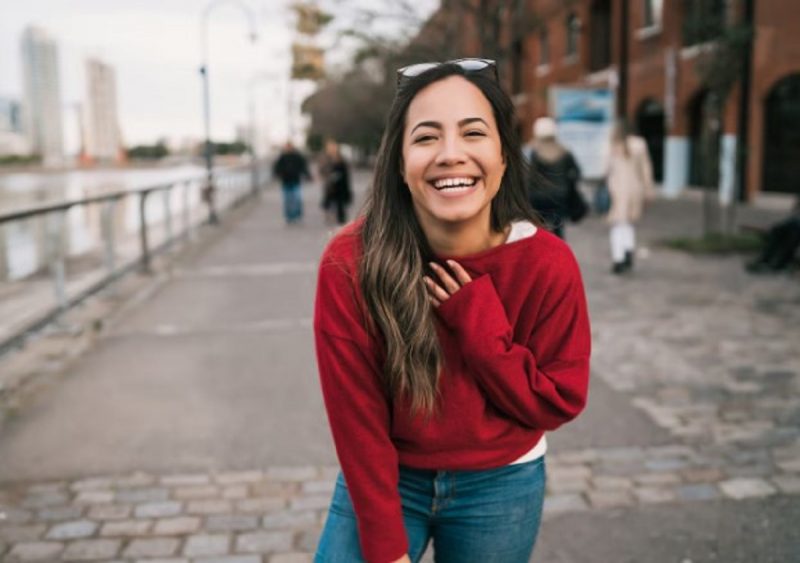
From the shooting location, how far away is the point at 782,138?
63.7ft

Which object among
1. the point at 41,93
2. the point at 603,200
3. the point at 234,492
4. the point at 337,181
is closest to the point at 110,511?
the point at 234,492

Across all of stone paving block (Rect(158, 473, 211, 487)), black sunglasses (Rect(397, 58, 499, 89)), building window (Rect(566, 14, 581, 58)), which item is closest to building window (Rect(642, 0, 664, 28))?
building window (Rect(566, 14, 581, 58))

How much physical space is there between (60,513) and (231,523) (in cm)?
79

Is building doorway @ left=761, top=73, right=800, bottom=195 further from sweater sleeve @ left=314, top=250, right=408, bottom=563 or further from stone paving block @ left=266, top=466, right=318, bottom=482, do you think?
sweater sleeve @ left=314, top=250, right=408, bottom=563

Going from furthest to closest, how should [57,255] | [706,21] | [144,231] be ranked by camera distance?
[706,21] < [144,231] < [57,255]

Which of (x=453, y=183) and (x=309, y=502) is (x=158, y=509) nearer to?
(x=309, y=502)

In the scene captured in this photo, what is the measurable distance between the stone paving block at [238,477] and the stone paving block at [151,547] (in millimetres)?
634

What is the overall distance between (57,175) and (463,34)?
66.4 metres

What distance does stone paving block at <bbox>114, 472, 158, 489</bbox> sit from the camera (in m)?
4.15

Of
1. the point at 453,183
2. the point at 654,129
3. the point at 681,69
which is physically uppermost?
the point at 681,69

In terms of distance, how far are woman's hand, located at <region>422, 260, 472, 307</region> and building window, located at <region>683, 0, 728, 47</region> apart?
1224cm

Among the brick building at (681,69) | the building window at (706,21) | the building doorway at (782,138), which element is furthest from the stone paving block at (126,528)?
the building doorway at (782,138)

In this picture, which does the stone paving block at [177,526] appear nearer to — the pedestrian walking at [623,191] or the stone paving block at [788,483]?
the stone paving block at [788,483]

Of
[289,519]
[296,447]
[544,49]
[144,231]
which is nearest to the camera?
[289,519]
